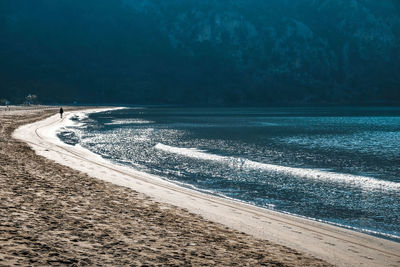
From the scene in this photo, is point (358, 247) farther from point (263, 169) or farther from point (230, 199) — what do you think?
point (263, 169)

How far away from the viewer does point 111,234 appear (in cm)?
994

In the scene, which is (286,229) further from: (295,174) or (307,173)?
(307,173)

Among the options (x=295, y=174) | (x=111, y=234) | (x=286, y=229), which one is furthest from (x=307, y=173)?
(x=111, y=234)

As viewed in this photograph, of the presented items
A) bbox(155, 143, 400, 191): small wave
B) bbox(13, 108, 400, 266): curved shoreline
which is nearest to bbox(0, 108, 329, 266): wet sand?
bbox(13, 108, 400, 266): curved shoreline

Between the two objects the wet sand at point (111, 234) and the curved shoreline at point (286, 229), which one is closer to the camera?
the wet sand at point (111, 234)

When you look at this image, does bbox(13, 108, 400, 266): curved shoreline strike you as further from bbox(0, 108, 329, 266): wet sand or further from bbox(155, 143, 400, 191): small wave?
bbox(155, 143, 400, 191): small wave

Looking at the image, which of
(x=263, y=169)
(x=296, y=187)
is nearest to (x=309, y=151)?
(x=263, y=169)

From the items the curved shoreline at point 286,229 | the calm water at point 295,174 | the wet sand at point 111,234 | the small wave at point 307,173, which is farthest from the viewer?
the small wave at point 307,173

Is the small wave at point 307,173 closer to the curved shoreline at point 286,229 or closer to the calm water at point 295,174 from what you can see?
the calm water at point 295,174

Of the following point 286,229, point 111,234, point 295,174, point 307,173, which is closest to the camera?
point 111,234

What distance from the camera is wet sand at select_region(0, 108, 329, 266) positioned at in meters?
8.25

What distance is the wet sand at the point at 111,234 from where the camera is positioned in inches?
325

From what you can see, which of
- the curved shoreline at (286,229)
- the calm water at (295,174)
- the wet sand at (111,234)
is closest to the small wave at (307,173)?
the calm water at (295,174)

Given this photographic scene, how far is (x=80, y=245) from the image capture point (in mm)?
8797
